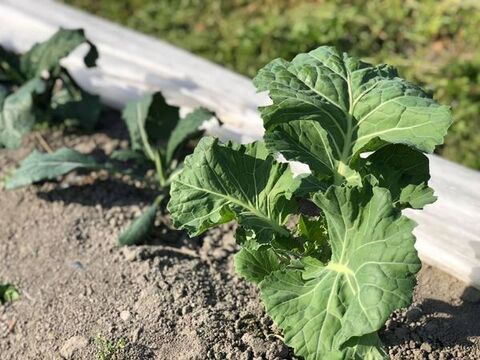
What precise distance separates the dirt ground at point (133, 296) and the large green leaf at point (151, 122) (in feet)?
0.69

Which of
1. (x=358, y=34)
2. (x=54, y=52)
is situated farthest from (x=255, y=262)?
(x=358, y=34)

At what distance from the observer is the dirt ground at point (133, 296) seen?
2.77 metres

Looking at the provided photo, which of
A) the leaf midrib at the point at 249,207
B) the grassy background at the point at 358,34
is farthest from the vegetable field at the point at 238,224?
the grassy background at the point at 358,34

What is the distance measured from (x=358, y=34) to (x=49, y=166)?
1811mm

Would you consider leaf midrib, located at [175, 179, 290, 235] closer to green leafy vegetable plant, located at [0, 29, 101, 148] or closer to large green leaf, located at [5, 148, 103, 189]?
large green leaf, located at [5, 148, 103, 189]

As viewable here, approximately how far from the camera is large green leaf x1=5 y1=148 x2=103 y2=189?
11.0 feet

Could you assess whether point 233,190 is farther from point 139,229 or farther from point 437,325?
point 437,325

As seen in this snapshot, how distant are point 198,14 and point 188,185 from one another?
2.25 metres

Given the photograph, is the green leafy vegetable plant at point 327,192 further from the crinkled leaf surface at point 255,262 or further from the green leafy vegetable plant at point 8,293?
the green leafy vegetable plant at point 8,293

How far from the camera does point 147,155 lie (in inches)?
140

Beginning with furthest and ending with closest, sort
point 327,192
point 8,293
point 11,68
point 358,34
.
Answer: point 358,34 < point 11,68 < point 8,293 < point 327,192

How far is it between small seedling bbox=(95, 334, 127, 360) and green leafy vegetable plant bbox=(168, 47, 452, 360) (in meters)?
0.46

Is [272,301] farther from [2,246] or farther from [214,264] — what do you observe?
[2,246]

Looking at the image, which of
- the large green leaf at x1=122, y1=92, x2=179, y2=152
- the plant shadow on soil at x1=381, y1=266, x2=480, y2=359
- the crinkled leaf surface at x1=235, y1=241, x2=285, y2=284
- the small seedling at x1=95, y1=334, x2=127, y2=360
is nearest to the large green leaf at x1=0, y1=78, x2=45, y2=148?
the large green leaf at x1=122, y1=92, x2=179, y2=152
